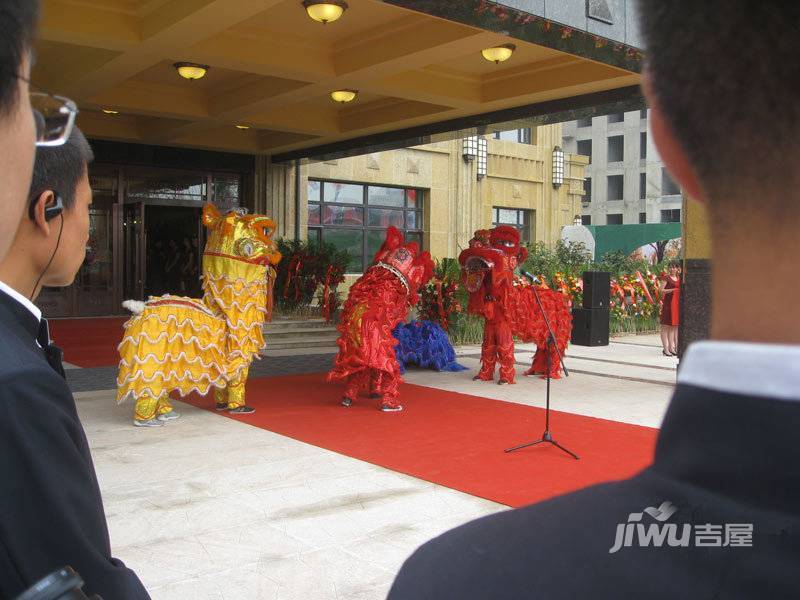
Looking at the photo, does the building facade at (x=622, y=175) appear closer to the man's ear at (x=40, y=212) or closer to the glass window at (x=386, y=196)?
the glass window at (x=386, y=196)

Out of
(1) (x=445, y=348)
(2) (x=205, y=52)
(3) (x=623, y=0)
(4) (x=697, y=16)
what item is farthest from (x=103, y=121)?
(4) (x=697, y=16)

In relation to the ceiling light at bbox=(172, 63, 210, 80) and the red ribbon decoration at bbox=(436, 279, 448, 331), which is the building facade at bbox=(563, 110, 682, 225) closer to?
the red ribbon decoration at bbox=(436, 279, 448, 331)

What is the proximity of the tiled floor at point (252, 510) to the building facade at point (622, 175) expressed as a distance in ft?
120

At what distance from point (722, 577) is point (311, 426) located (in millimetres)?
6380

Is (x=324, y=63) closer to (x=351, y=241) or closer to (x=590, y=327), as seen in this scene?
(x=590, y=327)

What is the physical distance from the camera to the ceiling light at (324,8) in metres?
7.70

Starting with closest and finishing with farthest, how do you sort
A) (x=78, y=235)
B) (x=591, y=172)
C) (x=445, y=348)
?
(x=78, y=235), (x=445, y=348), (x=591, y=172)

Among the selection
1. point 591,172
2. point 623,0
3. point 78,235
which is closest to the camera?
point 78,235

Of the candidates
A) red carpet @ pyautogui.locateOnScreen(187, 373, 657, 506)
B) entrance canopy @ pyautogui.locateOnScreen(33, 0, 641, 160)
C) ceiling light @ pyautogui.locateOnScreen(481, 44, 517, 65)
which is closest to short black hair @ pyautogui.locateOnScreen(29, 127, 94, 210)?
red carpet @ pyautogui.locateOnScreen(187, 373, 657, 506)

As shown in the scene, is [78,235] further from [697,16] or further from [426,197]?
[426,197]

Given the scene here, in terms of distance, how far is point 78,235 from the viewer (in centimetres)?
189

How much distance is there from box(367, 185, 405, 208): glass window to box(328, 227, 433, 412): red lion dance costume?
37.1 feet

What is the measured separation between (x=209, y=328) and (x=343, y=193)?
11989 millimetres

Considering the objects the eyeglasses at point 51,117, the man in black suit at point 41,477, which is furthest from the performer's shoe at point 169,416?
the eyeglasses at point 51,117
